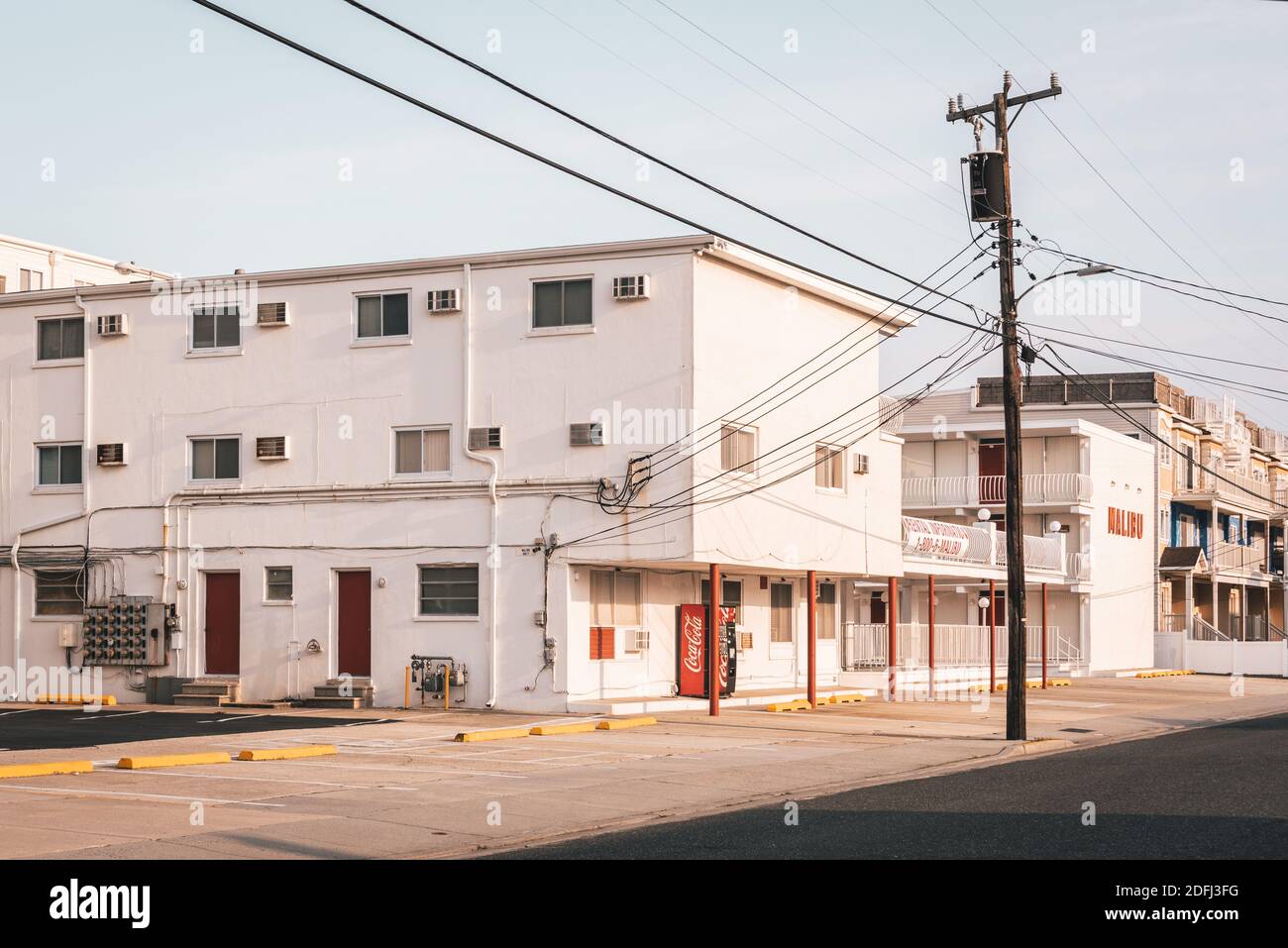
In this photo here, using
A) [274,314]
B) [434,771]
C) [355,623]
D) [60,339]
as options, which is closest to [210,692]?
[355,623]

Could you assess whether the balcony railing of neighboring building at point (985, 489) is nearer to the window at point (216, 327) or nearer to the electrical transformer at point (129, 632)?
the window at point (216, 327)

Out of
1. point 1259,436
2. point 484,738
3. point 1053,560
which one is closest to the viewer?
point 484,738

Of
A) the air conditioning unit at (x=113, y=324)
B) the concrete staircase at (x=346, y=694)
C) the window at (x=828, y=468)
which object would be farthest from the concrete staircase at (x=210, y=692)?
the window at (x=828, y=468)

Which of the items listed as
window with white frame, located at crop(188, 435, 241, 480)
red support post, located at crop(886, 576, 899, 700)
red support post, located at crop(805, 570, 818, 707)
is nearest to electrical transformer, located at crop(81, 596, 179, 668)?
window with white frame, located at crop(188, 435, 241, 480)

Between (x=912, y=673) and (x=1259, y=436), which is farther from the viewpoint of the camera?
(x=1259, y=436)

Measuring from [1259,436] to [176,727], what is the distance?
2830 inches

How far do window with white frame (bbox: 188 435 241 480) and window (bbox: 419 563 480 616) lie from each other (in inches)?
203

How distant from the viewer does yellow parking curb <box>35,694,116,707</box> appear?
33219 millimetres

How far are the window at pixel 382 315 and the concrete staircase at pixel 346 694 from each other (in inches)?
280

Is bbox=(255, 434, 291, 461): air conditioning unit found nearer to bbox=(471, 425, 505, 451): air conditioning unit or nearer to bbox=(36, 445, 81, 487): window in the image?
bbox=(471, 425, 505, 451): air conditioning unit

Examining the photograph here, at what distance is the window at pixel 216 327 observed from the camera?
111 ft
